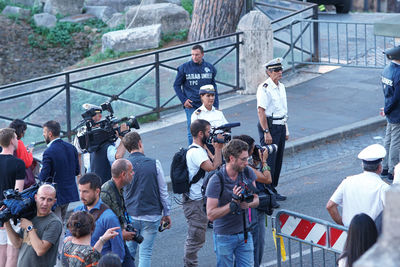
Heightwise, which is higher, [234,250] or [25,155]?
[25,155]

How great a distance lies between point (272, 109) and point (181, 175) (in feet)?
8.80

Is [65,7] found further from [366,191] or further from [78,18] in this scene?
[366,191]

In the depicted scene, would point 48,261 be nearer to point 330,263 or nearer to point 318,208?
point 330,263

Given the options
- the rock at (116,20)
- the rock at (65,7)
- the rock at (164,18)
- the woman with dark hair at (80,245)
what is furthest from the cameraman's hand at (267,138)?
the rock at (65,7)

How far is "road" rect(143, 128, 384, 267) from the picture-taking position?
822 centimetres

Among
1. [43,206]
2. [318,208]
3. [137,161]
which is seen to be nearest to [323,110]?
[318,208]

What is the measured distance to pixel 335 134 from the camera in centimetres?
1255

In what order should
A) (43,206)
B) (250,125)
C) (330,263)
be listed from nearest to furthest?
(43,206) → (330,263) → (250,125)

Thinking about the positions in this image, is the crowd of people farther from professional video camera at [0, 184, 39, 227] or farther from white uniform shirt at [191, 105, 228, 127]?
white uniform shirt at [191, 105, 228, 127]

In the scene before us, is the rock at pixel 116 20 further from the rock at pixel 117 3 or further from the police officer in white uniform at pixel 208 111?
the police officer in white uniform at pixel 208 111

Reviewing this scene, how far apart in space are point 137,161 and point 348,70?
10284 millimetres

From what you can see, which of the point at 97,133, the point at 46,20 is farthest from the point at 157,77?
the point at 46,20

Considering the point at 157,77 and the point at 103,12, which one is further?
the point at 103,12

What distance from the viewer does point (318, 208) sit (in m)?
9.42
